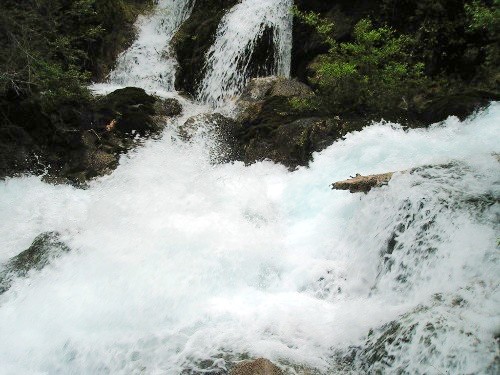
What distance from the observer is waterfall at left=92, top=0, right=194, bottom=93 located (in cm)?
1258

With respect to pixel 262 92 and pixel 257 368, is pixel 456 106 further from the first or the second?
pixel 257 368

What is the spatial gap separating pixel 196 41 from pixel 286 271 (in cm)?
895

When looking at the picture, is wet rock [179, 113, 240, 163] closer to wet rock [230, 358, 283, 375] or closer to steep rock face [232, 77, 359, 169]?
steep rock face [232, 77, 359, 169]

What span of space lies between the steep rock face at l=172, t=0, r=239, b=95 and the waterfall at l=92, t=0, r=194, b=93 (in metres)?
0.40

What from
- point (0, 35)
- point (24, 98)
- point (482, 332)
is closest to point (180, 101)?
point (24, 98)

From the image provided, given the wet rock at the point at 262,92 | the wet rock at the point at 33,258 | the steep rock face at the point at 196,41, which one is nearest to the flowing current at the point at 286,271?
the wet rock at the point at 33,258

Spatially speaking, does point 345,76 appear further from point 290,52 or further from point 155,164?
point 155,164

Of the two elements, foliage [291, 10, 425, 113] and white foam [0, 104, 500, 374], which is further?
foliage [291, 10, 425, 113]

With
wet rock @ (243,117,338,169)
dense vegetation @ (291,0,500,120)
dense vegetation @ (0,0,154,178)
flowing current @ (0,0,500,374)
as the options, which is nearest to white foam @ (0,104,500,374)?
flowing current @ (0,0,500,374)

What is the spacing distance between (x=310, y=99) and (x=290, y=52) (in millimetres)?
2896

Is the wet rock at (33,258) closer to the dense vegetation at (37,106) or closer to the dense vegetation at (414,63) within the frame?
the dense vegetation at (37,106)

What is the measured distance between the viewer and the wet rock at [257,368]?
11.1 feet

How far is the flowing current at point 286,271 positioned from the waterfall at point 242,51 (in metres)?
4.14

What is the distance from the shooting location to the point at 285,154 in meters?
8.06
